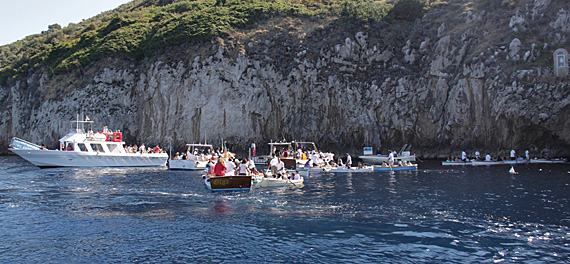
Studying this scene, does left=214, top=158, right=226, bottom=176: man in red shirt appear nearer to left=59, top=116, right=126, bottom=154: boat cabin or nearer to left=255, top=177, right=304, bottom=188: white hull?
left=255, top=177, right=304, bottom=188: white hull

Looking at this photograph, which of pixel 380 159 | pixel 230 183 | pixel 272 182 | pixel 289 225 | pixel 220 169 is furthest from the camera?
pixel 380 159

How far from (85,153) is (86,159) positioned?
38.7 inches

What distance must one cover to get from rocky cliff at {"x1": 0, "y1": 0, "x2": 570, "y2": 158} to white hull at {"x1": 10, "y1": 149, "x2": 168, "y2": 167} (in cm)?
1072

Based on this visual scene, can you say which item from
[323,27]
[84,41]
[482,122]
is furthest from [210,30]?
[482,122]

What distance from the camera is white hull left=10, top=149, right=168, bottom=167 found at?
1843 inches

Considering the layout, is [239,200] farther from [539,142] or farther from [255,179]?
[539,142]

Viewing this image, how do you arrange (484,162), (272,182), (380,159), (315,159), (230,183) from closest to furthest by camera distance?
(230,183) < (272,182) < (315,159) < (484,162) < (380,159)

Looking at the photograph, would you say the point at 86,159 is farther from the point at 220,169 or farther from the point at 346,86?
the point at 346,86

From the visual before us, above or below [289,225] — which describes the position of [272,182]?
above

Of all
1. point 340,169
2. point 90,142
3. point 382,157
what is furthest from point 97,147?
point 382,157

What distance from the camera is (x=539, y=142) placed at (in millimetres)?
55031

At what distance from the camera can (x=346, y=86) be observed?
6688 cm

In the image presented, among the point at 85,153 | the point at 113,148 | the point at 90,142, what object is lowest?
the point at 85,153

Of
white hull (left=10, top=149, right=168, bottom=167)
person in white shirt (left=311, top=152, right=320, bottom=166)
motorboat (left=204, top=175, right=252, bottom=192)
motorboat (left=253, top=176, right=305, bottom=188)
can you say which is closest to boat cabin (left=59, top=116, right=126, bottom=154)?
white hull (left=10, top=149, right=168, bottom=167)
